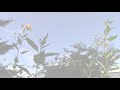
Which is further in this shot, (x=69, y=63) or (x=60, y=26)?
(x=60, y=26)

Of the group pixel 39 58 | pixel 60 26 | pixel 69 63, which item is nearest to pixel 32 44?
pixel 39 58

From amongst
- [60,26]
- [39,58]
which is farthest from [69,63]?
[60,26]

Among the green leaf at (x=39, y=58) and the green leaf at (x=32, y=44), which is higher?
the green leaf at (x=32, y=44)

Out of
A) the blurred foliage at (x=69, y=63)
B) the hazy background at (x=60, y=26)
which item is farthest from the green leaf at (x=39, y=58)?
the hazy background at (x=60, y=26)

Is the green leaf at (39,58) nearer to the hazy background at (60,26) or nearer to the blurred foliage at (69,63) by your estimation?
the blurred foliage at (69,63)

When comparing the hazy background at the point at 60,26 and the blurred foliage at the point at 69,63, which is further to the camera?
the hazy background at the point at 60,26

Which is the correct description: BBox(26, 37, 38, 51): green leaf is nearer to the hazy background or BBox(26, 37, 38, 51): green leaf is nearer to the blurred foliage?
the blurred foliage

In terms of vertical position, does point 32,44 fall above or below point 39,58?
above

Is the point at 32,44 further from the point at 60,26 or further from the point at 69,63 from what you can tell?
the point at 60,26

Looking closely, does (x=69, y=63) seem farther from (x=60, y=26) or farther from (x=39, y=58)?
(x=60, y=26)
